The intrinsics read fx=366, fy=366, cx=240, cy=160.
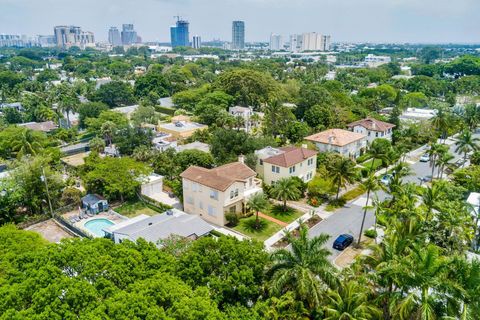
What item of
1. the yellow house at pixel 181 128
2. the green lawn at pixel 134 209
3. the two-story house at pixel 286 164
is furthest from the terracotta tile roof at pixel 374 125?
the green lawn at pixel 134 209

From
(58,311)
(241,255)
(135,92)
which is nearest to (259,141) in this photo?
(241,255)

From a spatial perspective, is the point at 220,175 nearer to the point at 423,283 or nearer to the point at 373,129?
the point at 423,283

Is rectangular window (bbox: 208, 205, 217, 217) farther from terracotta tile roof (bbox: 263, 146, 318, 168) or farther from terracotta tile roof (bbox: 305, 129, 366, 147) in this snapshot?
terracotta tile roof (bbox: 305, 129, 366, 147)

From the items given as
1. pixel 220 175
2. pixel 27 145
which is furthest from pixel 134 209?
pixel 27 145

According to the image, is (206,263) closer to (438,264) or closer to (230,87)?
(438,264)

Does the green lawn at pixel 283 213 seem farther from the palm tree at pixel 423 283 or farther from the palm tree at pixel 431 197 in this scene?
the palm tree at pixel 423 283

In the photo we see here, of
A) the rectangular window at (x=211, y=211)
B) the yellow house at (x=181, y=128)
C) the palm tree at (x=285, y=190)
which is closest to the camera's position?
the rectangular window at (x=211, y=211)
